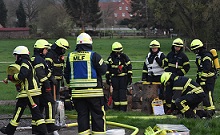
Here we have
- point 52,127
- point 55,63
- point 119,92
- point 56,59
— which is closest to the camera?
point 52,127

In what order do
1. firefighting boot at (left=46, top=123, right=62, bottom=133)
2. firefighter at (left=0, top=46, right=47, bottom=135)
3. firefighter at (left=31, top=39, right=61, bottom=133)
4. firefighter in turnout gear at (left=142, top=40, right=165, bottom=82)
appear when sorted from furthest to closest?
firefighter in turnout gear at (left=142, top=40, right=165, bottom=82), firefighter at (left=31, top=39, right=61, bottom=133), firefighting boot at (left=46, top=123, right=62, bottom=133), firefighter at (left=0, top=46, right=47, bottom=135)

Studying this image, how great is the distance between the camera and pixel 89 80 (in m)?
7.43

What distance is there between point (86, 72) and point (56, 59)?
329 cm

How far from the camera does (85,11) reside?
234 feet

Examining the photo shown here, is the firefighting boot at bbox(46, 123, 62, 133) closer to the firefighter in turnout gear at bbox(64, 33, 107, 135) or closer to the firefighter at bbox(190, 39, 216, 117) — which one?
the firefighter in turnout gear at bbox(64, 33, 107, 135)

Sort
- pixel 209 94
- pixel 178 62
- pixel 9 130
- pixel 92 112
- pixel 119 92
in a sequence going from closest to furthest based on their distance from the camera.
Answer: pixel 92 112 < pixel 9 130 < pixel 209 94 < pixel 178 62 < pixel 119 92

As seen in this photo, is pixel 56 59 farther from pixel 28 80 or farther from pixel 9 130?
pixel 9 130

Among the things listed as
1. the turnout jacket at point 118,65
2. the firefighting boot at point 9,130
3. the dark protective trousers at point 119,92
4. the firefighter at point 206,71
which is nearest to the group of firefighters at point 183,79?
the firefighter at point 206,71

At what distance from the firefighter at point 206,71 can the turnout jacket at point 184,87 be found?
2.79 feet

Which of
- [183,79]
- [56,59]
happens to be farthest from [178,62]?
[56,59]

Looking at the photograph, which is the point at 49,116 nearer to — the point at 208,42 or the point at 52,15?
the point at 208,42

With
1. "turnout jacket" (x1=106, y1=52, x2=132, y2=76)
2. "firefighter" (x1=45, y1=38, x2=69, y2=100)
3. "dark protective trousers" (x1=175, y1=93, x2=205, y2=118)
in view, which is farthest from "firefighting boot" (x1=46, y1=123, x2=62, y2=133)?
"turnout jacket" (x1=106, y1=52, x2=132, y2=76)

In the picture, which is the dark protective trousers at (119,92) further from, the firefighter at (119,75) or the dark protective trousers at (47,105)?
the dark protective trousers at (47,105)

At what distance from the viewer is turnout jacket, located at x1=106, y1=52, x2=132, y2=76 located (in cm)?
1209
